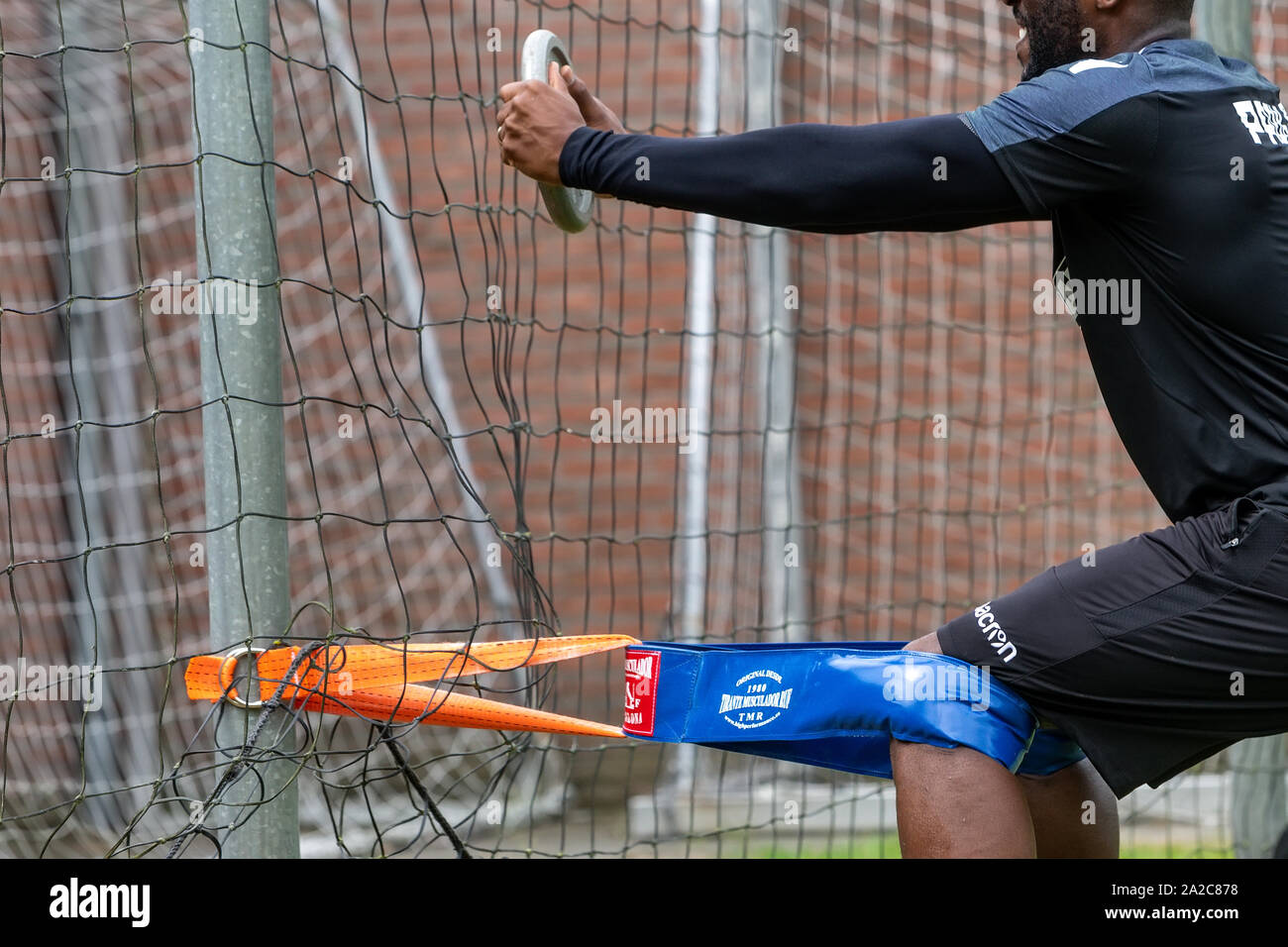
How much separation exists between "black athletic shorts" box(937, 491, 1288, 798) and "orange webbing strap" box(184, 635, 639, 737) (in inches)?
31.4

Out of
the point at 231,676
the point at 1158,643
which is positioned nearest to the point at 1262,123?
the point at 1158,643

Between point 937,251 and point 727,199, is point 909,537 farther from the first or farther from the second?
point 727,199

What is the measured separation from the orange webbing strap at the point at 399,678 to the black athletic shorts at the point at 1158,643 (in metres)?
0.80

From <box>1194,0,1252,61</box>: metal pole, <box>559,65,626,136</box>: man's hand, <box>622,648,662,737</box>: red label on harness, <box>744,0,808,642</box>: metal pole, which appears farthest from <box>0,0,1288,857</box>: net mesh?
<box>622,648,662,737</box>: red label on harness

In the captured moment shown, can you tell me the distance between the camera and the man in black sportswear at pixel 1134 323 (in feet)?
6.88

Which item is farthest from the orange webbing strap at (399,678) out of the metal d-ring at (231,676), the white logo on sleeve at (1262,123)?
the white logo on sleeve at (1262,123)

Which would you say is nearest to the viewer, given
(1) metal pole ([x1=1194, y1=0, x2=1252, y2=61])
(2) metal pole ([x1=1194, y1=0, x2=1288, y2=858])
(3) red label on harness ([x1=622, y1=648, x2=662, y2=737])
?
(3) red label on harness ([x1=622, y1=648, x2=662, y2=737])

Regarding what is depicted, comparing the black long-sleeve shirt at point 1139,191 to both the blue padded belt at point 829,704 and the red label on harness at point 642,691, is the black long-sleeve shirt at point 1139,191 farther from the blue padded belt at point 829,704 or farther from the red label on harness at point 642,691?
the red label on harness at point 642,691

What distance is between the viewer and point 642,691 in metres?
2.45

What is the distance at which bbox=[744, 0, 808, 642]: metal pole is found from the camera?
5.18 metres

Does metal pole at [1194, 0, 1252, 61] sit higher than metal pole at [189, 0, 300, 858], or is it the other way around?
metal pole at [1194, 0, 1252, 61]

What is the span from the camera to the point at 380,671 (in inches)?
102

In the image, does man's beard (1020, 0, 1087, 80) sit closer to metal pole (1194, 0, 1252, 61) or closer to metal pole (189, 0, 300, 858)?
metal pole (189, 0, 300, 858)
